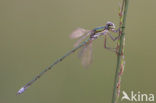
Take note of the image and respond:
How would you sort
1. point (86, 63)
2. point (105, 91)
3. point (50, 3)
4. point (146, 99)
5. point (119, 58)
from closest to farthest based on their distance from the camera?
point (119, 58) → point (86, 63) → point (146, 99) → point (105, 91) → point (50, 3)

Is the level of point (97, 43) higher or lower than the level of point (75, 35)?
lower

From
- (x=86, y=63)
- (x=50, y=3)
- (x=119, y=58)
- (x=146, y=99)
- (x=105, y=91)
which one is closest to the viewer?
(x=119, y=58)

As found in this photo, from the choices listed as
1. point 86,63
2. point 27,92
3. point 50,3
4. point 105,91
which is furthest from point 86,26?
point 86,63

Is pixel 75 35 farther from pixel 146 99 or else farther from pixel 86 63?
pixel 146 99
